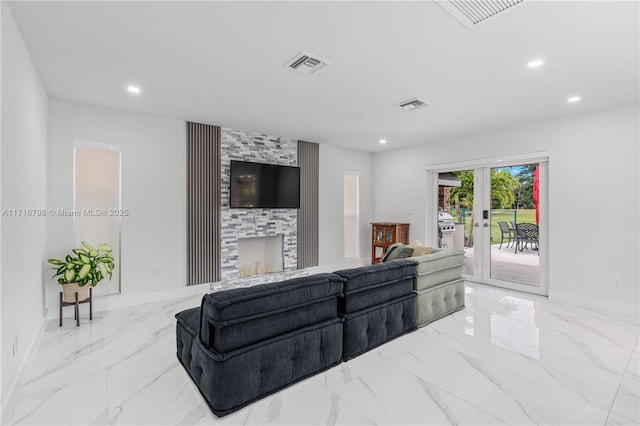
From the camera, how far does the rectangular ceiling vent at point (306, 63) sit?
265cm

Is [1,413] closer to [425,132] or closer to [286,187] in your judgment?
[286,187]

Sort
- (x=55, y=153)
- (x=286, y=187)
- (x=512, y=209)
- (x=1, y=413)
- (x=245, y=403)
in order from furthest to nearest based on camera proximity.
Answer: (x=286, y=187)
(x=512, y=209)
(x=55, y=153)
(x=245, y=403)
(x=1, y=413)

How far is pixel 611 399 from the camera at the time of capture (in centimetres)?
211

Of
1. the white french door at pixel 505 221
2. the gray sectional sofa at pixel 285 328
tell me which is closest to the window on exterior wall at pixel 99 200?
the gray sectional sofa at pixel 285 328

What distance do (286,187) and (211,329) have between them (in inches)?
146

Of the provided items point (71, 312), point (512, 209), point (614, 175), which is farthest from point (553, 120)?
point (71, 312)

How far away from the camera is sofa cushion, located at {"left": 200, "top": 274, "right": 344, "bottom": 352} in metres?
1.94

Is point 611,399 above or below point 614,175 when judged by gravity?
below

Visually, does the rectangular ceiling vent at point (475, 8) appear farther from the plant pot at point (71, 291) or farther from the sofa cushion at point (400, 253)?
the plant pot at point (71, 291)

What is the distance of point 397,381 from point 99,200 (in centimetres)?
410

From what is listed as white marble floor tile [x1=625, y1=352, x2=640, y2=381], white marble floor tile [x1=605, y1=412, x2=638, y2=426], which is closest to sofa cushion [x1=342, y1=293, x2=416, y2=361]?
white marble floor tile [x1=605, y1=412, x2=638, y2=426]

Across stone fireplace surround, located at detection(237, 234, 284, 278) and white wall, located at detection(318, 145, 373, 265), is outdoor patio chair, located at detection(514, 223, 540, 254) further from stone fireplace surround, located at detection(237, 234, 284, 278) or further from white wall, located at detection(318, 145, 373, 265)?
stone fireplace surround, located at detection(237, 234, 284, 278)

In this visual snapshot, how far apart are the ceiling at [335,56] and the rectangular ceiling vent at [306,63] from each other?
7 centimetres

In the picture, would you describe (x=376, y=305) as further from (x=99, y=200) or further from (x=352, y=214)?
(x=352, y=214)
